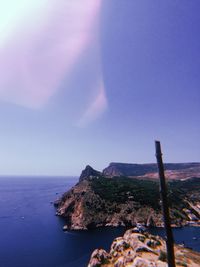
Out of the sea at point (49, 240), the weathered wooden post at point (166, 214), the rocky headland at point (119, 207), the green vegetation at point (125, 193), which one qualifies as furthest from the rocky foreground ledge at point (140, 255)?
the green vegetation at point (125, 193)

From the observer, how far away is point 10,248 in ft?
230

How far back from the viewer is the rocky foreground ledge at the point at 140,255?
29650 mm

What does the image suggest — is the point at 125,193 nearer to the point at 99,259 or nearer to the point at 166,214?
the point at 99,259

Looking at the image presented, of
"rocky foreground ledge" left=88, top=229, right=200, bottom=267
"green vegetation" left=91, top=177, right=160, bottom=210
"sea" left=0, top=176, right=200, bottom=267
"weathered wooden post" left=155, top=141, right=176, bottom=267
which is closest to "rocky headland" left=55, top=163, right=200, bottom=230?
"green vegetation" left=91, top=177, right=160, bottom=210

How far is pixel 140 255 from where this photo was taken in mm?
32938

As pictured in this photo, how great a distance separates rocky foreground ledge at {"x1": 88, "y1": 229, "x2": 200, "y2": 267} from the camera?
97.3 feet

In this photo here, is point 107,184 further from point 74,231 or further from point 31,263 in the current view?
point 31,263

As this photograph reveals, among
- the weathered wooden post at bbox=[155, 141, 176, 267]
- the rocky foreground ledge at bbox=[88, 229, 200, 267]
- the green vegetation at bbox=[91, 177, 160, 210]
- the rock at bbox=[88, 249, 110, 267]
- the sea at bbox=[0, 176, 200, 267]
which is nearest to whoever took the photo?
the weathered wooden post at bbox=[155, 141, 176, 267]

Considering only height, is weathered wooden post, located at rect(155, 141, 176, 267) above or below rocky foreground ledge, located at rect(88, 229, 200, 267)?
above

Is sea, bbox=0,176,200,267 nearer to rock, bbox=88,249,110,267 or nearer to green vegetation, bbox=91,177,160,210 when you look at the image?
green vegetation, bbox=91,177,160,210

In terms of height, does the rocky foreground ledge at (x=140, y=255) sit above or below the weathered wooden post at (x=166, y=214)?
below

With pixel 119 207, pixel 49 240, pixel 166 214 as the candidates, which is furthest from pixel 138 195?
pixel 166 214

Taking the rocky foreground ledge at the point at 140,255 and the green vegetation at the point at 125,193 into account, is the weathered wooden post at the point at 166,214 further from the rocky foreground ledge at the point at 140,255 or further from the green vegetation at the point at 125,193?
the green vegetation at the point at 125,193

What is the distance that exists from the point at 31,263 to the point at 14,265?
14.9 ft
